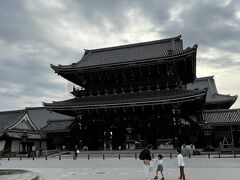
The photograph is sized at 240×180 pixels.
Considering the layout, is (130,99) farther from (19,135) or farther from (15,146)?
(15,146)

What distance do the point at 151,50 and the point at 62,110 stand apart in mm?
15494

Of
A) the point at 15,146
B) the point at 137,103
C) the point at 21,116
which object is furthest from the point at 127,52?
the point at 15,146

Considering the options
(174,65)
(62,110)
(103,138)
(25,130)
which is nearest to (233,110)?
(174,65)

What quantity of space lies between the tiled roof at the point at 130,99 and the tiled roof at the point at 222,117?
7711 millimetres

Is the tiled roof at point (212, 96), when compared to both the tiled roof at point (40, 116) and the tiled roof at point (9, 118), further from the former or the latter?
the tiled roof at point (9, 118)

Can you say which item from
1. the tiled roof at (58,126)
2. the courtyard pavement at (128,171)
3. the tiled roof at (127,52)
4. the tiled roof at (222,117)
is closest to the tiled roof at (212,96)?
the tiled roof at (222,117)

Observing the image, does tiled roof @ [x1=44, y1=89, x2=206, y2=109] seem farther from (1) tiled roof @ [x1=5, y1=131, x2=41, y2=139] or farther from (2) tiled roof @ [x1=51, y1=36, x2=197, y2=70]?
(1) tiled roof @ [x1=5, y1=131, x2=41, y2=139]

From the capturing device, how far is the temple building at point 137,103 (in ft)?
130

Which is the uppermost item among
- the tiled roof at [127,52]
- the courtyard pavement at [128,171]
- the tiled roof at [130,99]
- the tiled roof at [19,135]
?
the tiled roof at [127,52]

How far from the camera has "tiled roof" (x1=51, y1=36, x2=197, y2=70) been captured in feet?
149

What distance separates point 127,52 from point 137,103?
13.3 meters

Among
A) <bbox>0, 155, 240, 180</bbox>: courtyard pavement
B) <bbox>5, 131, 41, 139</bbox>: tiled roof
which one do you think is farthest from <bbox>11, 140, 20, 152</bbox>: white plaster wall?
A: <bbox>0, 155, 240, 180</bbox>: courtyard pavement

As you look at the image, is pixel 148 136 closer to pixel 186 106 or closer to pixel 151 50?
pixel 186 106

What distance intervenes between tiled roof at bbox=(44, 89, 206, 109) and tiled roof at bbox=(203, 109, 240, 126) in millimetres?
7711
